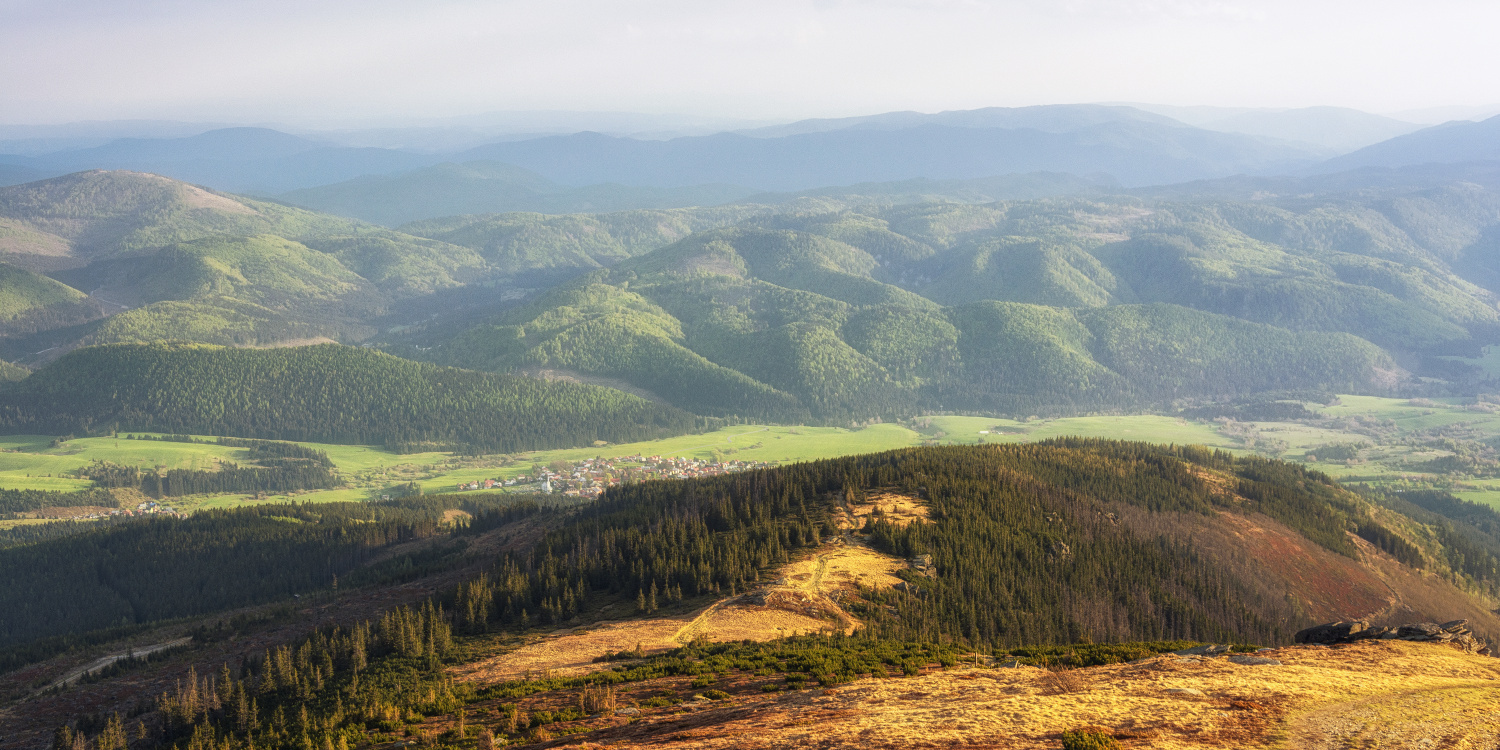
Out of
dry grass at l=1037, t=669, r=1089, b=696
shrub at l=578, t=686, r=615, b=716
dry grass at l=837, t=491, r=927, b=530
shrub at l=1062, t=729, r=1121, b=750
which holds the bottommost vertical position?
dry grass at l=837, t=491, r=927, b=530

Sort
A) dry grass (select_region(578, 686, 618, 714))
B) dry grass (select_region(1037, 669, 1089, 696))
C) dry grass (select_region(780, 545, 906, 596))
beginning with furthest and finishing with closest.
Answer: dry grass (select_region(780, 545, 906, 596)) → dry grass (select_region(578, 686, 618, 714)) → dry grass (select_region(1037, 669, 1089, 696))

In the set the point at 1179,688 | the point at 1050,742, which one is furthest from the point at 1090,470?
the point at 1050,742

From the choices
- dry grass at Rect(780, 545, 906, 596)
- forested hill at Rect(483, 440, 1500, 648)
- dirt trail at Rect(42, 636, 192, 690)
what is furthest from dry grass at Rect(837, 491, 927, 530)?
dirt trail at Rect(42, 636, 192, 690)

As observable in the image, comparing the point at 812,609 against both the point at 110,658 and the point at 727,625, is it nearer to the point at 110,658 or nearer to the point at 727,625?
the point at 727,625

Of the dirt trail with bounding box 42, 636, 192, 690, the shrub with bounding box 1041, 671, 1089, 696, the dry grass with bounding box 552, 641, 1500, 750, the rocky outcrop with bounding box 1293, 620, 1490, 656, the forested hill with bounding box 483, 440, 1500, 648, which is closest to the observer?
the dry grass with bounding box 552, 641, 1500, 750

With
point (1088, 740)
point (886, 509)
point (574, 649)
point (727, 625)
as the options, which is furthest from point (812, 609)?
point (1088, 740)

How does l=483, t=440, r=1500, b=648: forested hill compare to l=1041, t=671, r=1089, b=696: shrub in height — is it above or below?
below

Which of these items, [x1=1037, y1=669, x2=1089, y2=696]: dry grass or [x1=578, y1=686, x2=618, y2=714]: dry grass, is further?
[x1=578, y1=686, x2=618, y2=714]: dry grass

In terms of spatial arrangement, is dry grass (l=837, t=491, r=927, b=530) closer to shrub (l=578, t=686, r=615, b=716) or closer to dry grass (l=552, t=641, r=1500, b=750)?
dry grass (l=552, t=641, r=1500, b=750)
